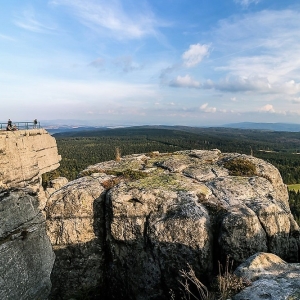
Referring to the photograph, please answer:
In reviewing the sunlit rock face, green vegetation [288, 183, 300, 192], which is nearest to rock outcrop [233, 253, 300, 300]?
the sunlit rock face

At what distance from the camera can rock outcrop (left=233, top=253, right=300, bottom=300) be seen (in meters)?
7.54

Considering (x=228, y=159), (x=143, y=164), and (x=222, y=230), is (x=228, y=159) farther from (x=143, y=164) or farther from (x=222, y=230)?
(x=222, y=230)

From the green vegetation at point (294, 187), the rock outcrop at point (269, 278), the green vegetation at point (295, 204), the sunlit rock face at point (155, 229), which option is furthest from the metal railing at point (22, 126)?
the green vegetation at point (294, 187)

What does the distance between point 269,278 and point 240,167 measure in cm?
1060

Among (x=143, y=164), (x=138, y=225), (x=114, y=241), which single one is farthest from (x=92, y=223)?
(x=143, y=164)

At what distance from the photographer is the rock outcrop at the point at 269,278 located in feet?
24.7

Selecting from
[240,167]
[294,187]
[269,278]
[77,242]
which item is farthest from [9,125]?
[294,187]

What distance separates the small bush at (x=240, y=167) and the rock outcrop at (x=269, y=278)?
8339mm

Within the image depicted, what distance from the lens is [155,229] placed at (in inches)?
534

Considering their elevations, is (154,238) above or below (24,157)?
below

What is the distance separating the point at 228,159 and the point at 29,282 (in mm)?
14793

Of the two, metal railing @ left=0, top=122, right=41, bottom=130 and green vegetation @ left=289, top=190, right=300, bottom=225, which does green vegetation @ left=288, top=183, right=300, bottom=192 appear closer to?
green vegetation @ left=289, top=190, right=300, bottom=225

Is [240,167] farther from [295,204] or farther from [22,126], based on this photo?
[295,204]

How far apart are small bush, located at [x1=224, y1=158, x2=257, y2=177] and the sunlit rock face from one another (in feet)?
1.90
